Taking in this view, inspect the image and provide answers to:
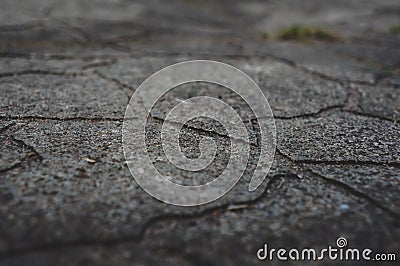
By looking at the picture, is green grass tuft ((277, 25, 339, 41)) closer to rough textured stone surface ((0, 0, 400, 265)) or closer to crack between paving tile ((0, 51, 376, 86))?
rough textured stone surface ((0, 0, 400, 265))

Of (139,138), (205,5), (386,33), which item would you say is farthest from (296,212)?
(205,5)

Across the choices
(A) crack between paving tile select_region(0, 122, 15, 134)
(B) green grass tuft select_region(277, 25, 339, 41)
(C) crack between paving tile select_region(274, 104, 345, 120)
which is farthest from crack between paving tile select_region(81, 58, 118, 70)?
(B) green grass tuft select_region(277, 25, 339, 41)

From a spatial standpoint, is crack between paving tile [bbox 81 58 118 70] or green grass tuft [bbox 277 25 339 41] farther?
green grass tuft [bbox 277 25 339 41]

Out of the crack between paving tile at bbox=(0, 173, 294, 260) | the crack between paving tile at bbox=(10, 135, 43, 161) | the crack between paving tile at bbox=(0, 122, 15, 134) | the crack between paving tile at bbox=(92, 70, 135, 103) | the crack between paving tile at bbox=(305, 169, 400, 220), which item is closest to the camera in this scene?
the crack between paving tile at bbox=(0, 173, 294, 260)

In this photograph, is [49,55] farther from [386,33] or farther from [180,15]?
[386,33]

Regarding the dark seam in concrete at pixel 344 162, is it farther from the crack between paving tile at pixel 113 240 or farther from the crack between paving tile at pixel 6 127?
the crack between paving tile at pixel 6 127
